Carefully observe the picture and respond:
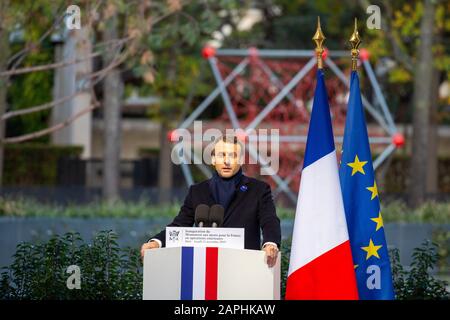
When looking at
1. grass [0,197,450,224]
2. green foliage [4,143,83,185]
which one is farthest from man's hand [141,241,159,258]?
green foliage [4,143,83,185]

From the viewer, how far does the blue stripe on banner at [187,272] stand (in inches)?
306

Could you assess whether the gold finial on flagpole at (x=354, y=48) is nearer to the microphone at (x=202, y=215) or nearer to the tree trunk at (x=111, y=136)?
the microphone at (x=202, y=215)

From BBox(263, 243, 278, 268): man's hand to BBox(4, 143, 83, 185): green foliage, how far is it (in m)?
27.8

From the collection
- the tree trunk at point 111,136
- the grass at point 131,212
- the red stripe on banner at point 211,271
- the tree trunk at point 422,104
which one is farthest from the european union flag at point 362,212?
the tree trunk at point 111,136

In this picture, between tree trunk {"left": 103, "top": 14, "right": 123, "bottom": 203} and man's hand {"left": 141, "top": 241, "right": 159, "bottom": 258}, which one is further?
tree trunk {"left": 103, "top": 14, "right": 123, "bottom": 203}

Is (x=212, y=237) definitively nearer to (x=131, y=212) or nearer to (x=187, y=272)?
(x=187, y=272)

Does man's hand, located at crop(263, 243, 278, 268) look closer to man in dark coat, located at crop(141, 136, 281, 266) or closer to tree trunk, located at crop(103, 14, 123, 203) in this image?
man in dark coat, located at crop(141, 136, 281, 266)

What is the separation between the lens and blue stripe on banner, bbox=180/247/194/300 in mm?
7777

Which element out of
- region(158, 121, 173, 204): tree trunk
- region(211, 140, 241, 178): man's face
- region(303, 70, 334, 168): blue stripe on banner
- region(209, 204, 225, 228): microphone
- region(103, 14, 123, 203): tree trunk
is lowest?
region(209, 204, 225, 228): microphone

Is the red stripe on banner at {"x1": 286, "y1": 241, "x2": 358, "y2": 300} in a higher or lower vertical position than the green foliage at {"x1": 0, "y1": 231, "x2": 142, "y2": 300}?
lower

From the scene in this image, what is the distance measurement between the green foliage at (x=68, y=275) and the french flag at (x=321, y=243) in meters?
2.05

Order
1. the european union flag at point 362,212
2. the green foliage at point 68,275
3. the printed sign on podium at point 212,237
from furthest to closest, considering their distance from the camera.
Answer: the green foliage at point 68,275
the european union flag at point 362,212
the printed sign on podium at point 212,237

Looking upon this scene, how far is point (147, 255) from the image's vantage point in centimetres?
787

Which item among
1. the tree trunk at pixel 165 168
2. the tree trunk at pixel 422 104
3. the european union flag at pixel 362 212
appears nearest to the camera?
the european union flag at pixel 362 212
